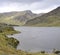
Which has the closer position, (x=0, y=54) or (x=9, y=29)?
(x=0, y=54)

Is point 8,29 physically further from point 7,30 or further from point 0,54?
point 0,54

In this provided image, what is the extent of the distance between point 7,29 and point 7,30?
2.61ft

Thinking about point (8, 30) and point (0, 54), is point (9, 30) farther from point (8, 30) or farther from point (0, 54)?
point (0, 54)

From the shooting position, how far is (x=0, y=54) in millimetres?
34281

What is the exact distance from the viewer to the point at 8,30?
172m

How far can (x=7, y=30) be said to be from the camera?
170000 mm

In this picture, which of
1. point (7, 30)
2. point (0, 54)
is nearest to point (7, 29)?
point (7, 30)

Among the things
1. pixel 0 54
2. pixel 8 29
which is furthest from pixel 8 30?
pixel 0 54

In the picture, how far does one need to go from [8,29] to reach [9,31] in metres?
1.80

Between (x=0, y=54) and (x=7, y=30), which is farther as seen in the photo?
(x=7, y=30)

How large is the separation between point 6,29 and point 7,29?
1.12 metres

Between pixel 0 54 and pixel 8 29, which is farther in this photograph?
pixel 8 29

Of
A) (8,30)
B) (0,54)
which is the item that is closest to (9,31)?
(8,30)

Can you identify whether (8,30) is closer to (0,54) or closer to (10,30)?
(10,30)
